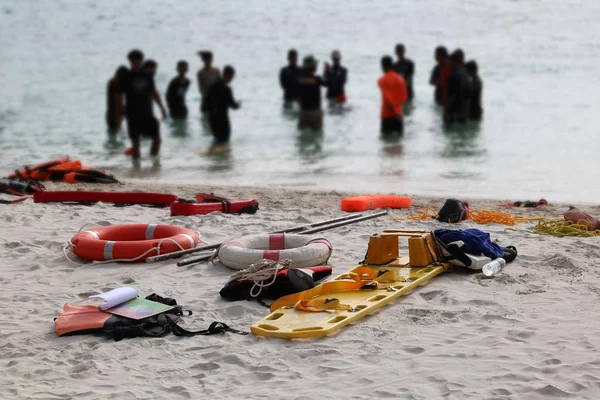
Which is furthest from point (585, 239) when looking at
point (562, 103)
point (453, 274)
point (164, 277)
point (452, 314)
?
point (562, 103)

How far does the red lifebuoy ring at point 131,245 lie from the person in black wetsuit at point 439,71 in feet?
41.7

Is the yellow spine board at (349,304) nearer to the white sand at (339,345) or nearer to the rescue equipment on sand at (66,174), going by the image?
the white sand at (339,345)

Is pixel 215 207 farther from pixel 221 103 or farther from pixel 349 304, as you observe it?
pixel 221 103

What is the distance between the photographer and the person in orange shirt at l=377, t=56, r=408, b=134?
15.4 meters

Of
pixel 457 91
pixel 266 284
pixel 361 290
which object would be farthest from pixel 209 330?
pixel 457 91

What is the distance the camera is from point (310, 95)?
16406 millimetres

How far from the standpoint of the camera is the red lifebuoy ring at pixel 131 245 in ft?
20.5

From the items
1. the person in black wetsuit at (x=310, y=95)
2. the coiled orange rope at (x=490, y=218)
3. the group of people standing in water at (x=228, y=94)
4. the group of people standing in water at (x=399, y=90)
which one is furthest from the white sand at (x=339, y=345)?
the person in black wetsuit at (x=310, y=95)

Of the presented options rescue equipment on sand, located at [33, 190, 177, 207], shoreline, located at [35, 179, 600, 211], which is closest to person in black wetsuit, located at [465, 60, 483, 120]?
shoreline, located at [35, 179, 600, 211]

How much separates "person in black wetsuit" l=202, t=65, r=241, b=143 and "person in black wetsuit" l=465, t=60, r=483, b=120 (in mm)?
5354

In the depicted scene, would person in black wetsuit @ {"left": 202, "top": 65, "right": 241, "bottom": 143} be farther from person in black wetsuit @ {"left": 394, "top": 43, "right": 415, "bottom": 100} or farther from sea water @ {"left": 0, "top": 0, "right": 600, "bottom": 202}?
person in black wetsuit @ {"left": 394, "top": 43, "right": 415, "bottom": 100}

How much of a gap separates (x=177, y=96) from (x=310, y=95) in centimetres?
495

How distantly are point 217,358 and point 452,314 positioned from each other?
138 cm

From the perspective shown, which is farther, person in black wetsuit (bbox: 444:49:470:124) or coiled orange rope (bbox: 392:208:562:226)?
person in black wetsuit (bbox: 444:49:470:124)
